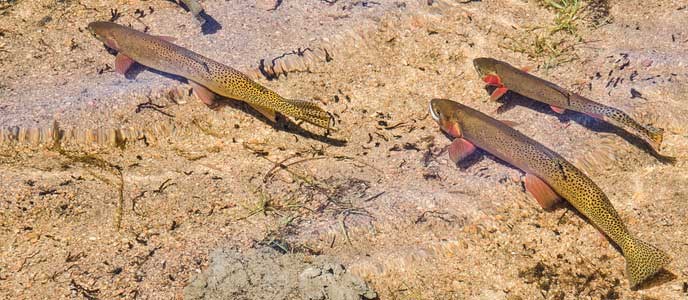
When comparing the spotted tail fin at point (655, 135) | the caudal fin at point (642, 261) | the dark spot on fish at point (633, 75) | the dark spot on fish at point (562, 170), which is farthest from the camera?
the dark spot on fish at point (633, 75)

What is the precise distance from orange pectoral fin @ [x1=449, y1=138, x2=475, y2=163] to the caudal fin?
1.65 meters

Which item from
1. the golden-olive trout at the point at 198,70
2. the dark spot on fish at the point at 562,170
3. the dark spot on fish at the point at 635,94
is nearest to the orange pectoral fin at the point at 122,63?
the golden-olive trout at the point at 198,70

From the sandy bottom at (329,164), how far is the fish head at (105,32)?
0.72 feet

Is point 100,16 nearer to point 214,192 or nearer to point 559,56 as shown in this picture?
point 214,192

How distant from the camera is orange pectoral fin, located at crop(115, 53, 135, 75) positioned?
6461 mm

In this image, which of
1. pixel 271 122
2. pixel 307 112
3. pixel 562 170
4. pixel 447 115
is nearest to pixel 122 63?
pixel 271 122

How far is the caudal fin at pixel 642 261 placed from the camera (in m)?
4.84

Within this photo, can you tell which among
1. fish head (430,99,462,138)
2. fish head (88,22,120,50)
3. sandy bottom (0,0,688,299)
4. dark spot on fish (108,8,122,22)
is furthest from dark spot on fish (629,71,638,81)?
dark spot on fish (108,8,122,22)

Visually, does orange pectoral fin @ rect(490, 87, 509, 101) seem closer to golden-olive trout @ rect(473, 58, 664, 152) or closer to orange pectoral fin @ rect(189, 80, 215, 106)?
golden-olive trout @ rect(473, 58, 664, 152)

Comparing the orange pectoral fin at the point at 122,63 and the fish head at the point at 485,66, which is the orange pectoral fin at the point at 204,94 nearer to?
the orange pectoral fin at the point at 122,63

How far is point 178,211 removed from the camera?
532 centimetres

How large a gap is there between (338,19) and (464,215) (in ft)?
9.69

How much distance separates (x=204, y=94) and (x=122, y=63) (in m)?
1.00

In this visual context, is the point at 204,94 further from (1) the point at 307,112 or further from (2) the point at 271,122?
(1) the point at 307,112
